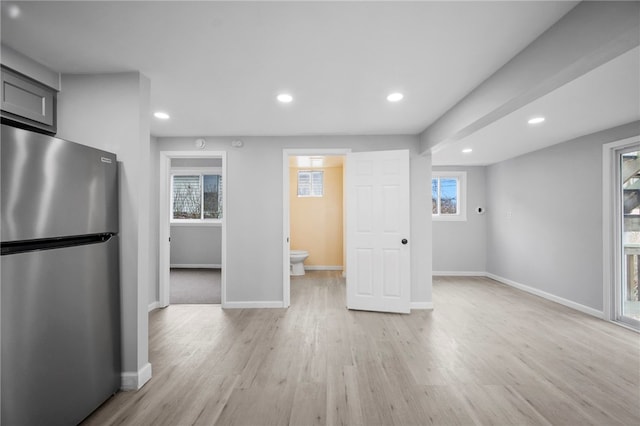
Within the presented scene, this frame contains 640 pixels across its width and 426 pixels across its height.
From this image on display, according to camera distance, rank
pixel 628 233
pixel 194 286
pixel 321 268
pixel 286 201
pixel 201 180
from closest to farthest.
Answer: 1. pixel 628 233
2. pixel 286 201
3. pixel 194 286
4. pixel 321 268
5. pixel 201 180

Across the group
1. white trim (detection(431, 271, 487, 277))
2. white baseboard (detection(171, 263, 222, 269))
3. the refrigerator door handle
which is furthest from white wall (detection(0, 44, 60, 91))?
white trim (detection(431, 271, 487, 277))

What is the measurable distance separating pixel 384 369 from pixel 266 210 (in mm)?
2457

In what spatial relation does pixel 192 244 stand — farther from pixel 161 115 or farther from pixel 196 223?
pixel 161 115

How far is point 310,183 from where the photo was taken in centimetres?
683

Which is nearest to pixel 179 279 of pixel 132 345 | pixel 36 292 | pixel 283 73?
pixel 132 345

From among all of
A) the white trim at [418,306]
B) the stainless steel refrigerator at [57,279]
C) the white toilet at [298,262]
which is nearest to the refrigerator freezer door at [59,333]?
the stainless steel refrigerator at [57,279]

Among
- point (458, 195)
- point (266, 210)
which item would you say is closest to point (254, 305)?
point (266, 210)

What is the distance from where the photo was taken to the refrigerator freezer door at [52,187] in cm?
144

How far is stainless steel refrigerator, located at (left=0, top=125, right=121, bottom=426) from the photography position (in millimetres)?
1436

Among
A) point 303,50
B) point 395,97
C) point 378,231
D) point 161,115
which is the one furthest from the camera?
point 378,231

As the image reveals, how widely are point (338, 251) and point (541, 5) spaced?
18.5ft

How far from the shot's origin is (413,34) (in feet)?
5.84

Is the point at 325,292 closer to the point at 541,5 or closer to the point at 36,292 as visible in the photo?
the point at 36,292

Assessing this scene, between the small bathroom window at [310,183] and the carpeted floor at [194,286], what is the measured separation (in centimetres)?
262
